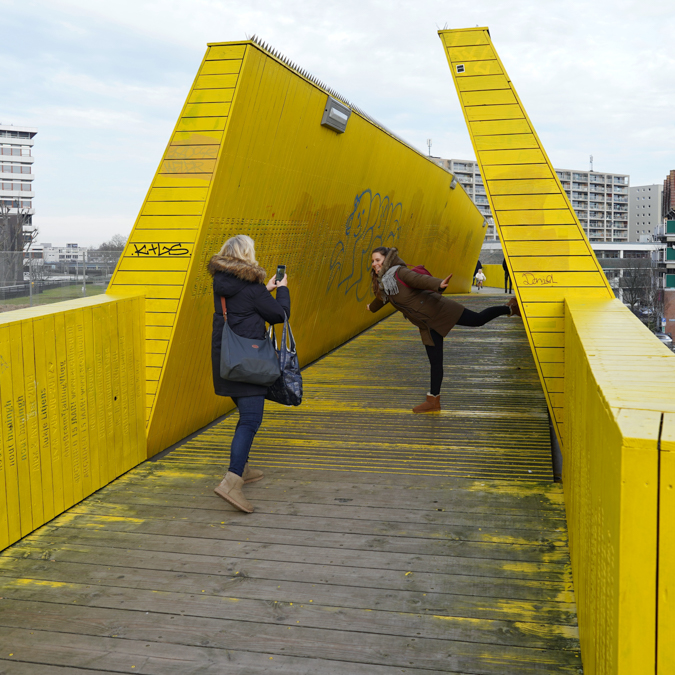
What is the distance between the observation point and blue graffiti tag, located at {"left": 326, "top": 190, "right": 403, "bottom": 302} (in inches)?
374

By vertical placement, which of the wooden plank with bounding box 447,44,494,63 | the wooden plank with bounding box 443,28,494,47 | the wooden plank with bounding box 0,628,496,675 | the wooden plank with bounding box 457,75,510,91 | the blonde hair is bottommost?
the wooden plank with bounding box 0,628,496,675

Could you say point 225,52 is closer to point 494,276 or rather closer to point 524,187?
point 524,187

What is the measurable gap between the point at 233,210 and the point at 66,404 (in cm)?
232

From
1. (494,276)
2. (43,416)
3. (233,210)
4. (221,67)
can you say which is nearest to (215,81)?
(221,67)

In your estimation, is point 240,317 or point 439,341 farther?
point 439,341

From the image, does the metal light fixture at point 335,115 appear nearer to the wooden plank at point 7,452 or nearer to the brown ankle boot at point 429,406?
the brown ankle boot at point 429,406

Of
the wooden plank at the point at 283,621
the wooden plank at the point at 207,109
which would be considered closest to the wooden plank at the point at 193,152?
the wooden plank at the point at 207,109

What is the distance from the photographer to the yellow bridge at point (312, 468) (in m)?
2.59

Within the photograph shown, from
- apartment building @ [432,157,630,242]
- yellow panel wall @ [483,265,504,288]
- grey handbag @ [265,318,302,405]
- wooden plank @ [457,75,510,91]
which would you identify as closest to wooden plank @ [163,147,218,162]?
grey handbag @ [265,318,302,405]

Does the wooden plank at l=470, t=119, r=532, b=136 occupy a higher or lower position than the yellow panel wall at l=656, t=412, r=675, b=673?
higher

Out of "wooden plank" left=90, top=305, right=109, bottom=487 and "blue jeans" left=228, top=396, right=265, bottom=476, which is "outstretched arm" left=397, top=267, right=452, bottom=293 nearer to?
"blue jeans" left=228, top=396, right=265, bottom=476

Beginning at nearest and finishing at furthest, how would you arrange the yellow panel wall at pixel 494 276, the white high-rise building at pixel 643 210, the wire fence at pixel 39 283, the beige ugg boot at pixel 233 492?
the beige ugg boot at pixel 233 492
the wire fence at pixel 39 283
the yellow panel wall at pixel 494 276
the white high-rise building at pixel 643 210

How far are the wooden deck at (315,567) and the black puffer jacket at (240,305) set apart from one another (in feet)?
2.56

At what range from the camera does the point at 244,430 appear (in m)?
4.22
